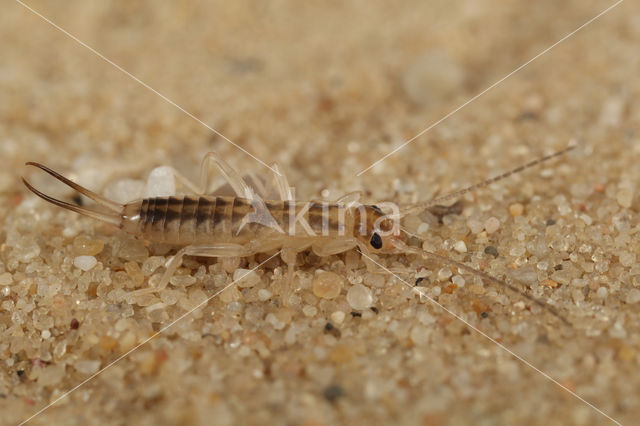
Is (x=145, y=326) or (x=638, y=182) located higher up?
(x=638, y=182)

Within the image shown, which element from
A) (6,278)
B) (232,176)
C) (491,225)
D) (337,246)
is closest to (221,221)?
(232,176)

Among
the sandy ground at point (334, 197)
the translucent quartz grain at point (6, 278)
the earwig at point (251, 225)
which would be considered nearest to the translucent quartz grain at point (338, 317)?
the sandy ground at point (334, 197)

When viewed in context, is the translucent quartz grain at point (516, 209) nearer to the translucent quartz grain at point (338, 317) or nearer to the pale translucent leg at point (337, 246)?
the pale translucent leg at point (337, 246)

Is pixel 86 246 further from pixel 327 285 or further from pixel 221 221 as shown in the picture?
pixel 327 285

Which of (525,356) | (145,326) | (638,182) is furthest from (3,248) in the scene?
(638,182)

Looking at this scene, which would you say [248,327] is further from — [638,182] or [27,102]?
[27,102]

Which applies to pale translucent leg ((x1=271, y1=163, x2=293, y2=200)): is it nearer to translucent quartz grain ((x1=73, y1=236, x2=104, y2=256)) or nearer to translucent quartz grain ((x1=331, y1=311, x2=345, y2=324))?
translucent quartz grain ((x1=331, y1=311, x2=345, y2=324))

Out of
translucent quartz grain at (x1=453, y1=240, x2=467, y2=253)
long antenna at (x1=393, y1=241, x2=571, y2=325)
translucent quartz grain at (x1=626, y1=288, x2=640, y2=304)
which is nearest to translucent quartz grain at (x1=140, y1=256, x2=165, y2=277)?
long antenna at (x1=393, y1=241, x2=571, y2=325)
